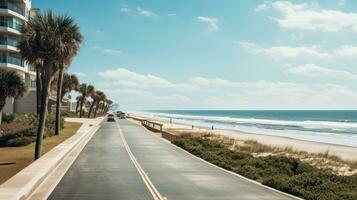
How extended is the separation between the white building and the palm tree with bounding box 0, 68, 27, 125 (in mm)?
22880

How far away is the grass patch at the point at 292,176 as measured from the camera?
18.0 meters

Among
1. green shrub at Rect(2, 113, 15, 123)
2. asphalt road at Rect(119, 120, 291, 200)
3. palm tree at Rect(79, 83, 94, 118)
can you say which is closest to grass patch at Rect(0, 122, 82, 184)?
asphalt road at Rect(119, 120, 291, 200)

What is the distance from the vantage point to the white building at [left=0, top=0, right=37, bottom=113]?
243 feet

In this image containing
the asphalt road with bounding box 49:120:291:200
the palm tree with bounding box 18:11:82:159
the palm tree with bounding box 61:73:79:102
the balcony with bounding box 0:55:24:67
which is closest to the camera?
the asphalt road with bounding box 49:120:291:200

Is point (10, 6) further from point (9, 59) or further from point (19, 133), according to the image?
A: point (19, 133)

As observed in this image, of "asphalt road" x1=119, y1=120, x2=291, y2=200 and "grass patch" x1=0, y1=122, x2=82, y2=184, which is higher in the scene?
"asphalt road" x1=119, y1=120, x2=291, y2=200

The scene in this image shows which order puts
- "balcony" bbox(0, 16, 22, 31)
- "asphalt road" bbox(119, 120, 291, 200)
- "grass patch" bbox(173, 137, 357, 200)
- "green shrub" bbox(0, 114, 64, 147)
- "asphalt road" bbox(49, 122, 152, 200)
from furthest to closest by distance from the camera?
"balcony" bbox(0, 16, 22, 31) → "green shrub" bbox(0, 114, 64, 147) → "grass patch" bbox(173, 137, 357, 200) → "asphalt road" bbox(119, 120, 291, 200) → "asphalt road" bbox(49, 122, 152, 200)

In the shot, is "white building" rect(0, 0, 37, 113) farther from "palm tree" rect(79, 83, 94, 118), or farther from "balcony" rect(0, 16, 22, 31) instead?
"palm tree" rect(79, 83, 94, 118)

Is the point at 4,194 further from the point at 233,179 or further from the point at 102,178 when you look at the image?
the point at 233,179

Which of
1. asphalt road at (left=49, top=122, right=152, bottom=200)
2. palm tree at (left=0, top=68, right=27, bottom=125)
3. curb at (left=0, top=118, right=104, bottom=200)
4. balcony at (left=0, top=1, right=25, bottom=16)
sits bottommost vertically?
asphalt road at (left=49, top=122, right=152, bottom=200)

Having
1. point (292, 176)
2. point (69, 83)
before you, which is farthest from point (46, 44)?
point (69, 83)

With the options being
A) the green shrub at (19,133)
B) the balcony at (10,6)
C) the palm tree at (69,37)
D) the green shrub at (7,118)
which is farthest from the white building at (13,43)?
the palm tree at (69,37)

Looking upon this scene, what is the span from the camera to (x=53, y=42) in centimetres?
3161

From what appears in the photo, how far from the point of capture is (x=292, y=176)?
2252cm
